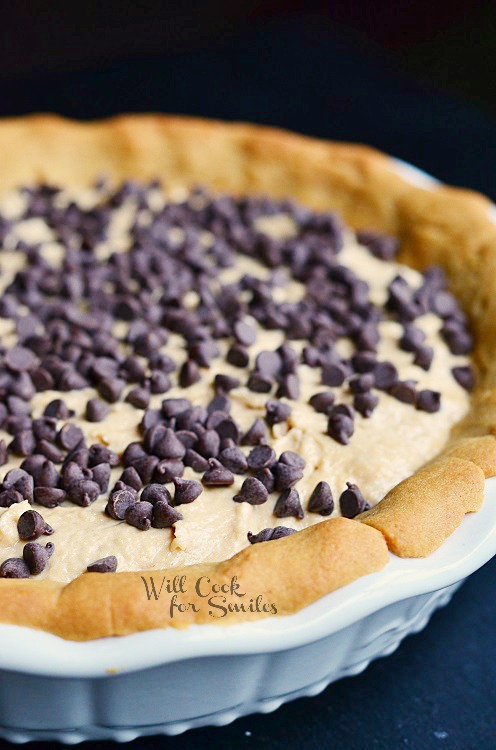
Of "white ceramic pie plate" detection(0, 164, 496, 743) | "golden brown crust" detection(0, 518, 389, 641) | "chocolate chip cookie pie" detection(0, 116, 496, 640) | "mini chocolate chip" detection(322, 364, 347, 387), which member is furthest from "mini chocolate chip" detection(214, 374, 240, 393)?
"white ceramic pie plate" detection(0, 164, 496, 743)

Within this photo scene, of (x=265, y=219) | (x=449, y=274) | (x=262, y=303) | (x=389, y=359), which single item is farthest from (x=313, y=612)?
(x=265, y=219)

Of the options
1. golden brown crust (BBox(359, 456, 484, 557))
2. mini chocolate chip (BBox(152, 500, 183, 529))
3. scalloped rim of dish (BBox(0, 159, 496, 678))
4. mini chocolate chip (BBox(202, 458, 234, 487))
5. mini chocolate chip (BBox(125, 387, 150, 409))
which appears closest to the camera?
scalloped rim of dish (BBox(0, 159, 496, 678))

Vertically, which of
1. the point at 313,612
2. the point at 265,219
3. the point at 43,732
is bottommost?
the point at 43,732

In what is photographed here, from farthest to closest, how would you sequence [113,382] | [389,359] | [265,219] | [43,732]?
[265,219] → [389,359] → [113,382] → [43,732]

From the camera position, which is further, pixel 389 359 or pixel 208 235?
pixel 208 235

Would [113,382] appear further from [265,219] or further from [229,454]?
[265,219]

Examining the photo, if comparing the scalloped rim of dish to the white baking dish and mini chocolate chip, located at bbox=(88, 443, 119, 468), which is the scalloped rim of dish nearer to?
the white baking dish
